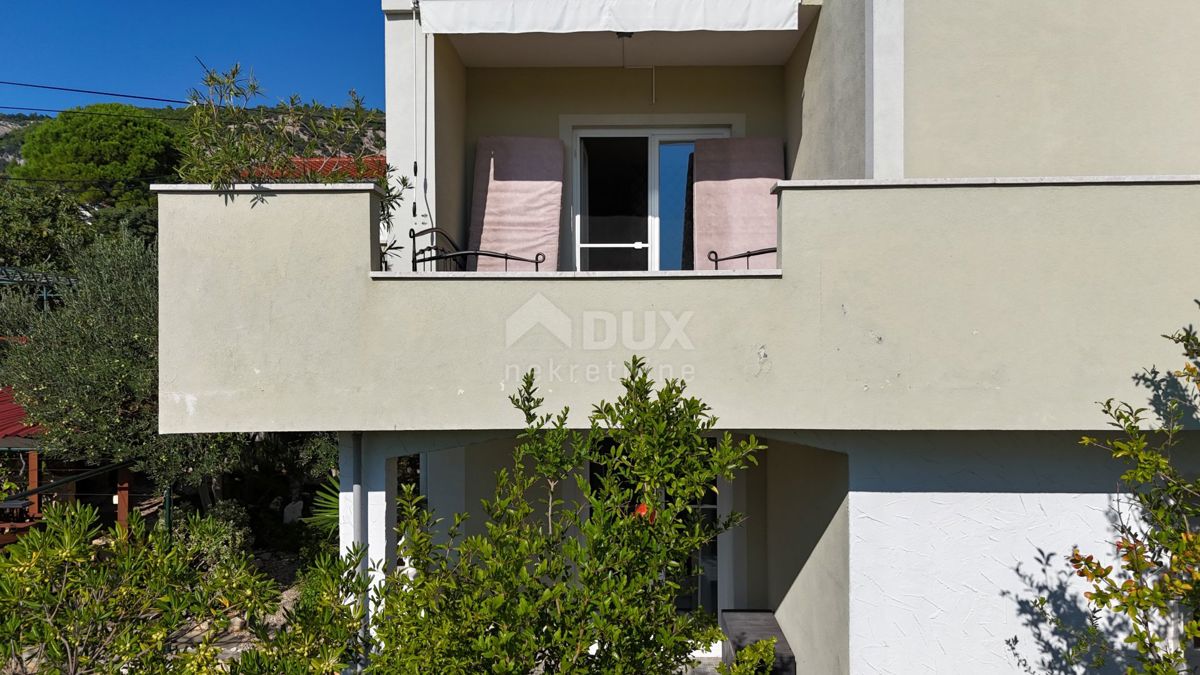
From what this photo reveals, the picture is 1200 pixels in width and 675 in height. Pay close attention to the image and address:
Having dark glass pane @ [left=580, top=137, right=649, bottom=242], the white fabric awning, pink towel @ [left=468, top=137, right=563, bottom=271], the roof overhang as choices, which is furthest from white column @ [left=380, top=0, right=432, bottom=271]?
dark glass pane @ [left=580, top=137, right=649, bottom=242]

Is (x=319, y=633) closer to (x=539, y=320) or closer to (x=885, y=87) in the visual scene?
(x=539, y=320)

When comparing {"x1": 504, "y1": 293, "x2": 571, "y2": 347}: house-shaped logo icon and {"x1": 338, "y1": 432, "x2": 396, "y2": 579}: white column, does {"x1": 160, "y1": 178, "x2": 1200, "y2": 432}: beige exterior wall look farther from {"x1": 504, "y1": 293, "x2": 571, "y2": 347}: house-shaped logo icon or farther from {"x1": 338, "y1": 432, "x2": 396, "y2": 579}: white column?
{"x1": 338, "y1": 432, "x2": 396, "y2": 579}: white column

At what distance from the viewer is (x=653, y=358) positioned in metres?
5.91

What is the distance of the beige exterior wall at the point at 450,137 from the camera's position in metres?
8.27

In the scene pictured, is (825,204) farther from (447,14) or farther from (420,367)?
(447,14)

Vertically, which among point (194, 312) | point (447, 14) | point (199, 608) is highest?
point (447, 14)

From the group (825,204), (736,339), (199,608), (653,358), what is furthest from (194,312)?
(825,204)

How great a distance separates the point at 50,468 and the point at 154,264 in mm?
5436

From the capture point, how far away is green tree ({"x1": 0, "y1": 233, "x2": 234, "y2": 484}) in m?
11.8

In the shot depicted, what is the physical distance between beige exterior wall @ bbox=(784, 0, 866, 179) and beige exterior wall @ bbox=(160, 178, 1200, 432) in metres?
1.76

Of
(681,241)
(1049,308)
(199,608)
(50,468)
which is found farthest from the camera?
(50,468)

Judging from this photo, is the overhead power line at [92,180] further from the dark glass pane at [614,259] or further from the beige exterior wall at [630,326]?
the beige exterior wall at [630,326]

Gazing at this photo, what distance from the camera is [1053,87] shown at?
7242 mm

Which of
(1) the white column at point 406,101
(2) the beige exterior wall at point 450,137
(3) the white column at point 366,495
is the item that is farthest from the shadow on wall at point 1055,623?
(2) the beige exterior wall at point 450,137
